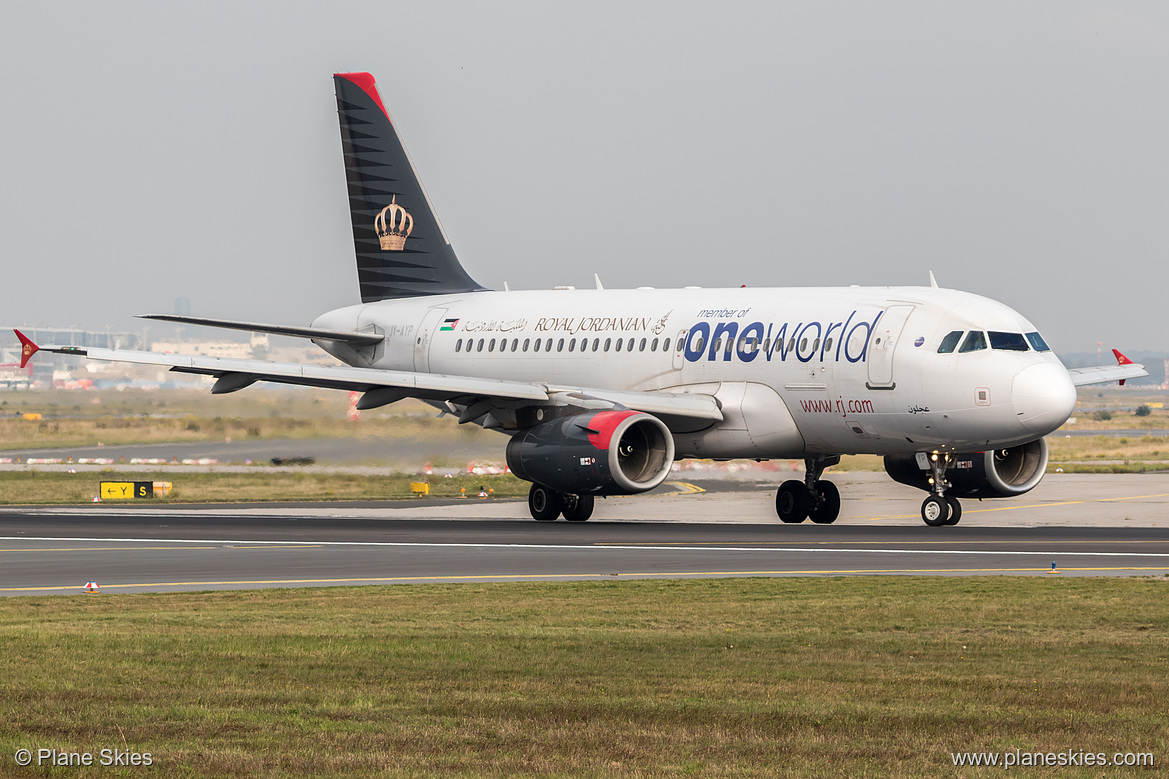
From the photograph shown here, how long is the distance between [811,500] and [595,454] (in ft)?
19.6

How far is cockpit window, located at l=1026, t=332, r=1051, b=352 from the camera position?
101 ft

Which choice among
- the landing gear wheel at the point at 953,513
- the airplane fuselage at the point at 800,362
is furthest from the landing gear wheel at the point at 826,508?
the landing gear wheel at the point at 953,513

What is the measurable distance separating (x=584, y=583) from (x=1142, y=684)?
30.5 ft

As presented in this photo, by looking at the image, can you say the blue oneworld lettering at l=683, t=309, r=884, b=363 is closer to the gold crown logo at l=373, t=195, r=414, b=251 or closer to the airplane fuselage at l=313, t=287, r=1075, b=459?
the airplane fuselage at l=313, t=287, r=1075, b=459

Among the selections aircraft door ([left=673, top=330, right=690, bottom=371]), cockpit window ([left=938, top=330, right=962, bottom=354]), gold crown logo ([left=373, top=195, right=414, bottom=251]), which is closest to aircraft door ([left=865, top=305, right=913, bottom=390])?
cockpit window ([left=938, top=330, right=962, bottom=354])

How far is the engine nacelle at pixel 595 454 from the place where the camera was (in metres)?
30.9

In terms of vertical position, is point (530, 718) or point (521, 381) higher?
point (521, 381)

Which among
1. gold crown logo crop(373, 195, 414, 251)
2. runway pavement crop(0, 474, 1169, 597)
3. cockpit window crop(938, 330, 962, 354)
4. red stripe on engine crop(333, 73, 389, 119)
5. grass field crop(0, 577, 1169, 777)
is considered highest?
red stripe on engine crop(333, 73, 389, 119)

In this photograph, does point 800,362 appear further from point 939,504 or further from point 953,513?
point 953,513

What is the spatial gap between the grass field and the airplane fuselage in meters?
11.1

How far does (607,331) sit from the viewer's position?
121ft

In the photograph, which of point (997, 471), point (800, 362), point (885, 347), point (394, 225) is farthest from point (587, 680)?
point (394, 225)

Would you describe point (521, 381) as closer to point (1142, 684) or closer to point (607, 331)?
point (607, 331)

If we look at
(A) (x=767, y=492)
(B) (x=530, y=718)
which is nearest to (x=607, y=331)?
(A) (x=767, y=492)
